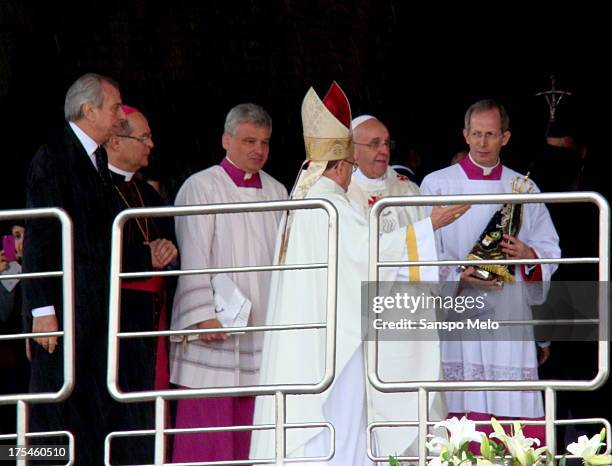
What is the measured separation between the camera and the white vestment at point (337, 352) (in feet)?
23.0

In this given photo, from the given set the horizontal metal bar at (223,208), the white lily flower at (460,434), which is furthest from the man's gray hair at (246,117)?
the white lily flower at (460,434)

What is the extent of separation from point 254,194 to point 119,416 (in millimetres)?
1781

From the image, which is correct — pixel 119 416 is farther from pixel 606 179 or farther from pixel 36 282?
pixel 606 179

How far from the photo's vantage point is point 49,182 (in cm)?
674

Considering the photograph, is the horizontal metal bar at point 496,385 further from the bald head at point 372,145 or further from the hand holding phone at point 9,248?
the hand holding phone at point 9,248

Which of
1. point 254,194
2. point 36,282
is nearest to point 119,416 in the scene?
point 36,282

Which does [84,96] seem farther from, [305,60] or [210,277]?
[305,60]

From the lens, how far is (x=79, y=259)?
22.2ft

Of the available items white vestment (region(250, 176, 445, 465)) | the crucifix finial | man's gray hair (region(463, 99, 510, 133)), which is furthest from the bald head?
the crucifix finial

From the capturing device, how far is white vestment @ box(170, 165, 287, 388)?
769 cm

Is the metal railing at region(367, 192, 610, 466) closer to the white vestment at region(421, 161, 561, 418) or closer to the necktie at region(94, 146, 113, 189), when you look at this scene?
the necktie at region(94, 146, 113, 189)

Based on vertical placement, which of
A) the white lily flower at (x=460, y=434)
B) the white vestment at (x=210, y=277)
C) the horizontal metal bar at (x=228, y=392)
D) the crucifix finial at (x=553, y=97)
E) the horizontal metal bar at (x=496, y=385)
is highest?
the crucifix finial at (x=553, y=97)

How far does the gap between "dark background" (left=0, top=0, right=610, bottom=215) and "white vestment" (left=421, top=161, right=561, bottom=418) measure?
2017mm

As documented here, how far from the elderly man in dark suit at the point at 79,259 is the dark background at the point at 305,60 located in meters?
3.08
